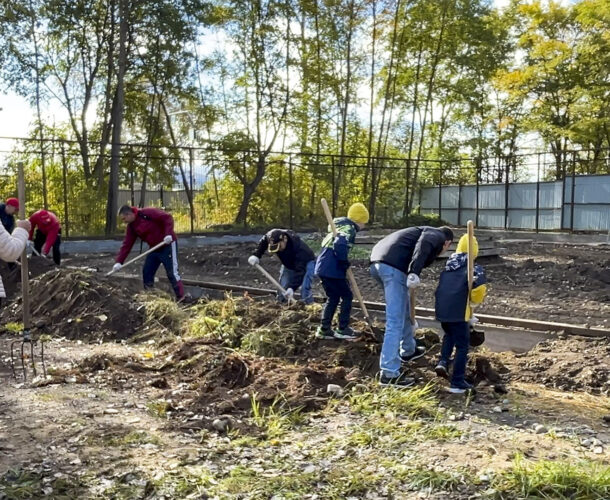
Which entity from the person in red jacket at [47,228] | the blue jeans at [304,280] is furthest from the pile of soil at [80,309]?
the person in red jacket at [47,228]

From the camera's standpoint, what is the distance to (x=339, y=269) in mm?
6547

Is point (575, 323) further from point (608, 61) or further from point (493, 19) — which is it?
point (493, 19)

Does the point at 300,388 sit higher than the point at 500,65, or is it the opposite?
the point at 500,65

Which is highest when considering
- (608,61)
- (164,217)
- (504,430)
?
(608,61)

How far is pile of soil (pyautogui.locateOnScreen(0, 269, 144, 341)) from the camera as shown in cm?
810

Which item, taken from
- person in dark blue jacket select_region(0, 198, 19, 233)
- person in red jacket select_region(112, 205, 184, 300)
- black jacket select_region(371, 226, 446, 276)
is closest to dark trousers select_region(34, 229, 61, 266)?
person in dark blue jacket select_region(0, 198, 19, 233)

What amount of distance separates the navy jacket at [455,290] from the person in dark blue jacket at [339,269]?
1335 millimetres

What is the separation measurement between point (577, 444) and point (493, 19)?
83.0ft

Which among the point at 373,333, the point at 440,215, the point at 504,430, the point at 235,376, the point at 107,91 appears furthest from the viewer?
the point at 440,215

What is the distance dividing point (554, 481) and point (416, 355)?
2.90m

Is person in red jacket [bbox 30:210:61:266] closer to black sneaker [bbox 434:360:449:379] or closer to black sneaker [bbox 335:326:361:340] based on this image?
black sneaker [bbox 335:326:361:340]

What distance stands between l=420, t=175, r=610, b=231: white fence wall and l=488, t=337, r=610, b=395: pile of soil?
16219mm

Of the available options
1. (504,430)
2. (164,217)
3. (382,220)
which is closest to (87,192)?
(164,217)

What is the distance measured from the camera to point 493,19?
26344mm
